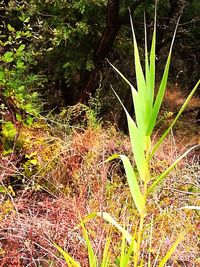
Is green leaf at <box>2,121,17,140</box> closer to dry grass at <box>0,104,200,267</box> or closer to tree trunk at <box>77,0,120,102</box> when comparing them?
dry grass at <box>0,104,200,267</box>

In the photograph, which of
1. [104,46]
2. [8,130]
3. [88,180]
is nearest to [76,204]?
[88,180]

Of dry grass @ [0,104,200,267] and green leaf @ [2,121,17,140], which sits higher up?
green leaf @ [2,121,17,140]

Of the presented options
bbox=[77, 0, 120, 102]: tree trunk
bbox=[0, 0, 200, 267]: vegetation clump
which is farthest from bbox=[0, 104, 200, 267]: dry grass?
bbox=[77, 0, 120, 102]: tree trunk

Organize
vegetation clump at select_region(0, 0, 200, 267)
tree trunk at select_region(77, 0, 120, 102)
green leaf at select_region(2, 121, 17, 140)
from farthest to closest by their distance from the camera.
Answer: tree trunk at select_region(77, 0, 120, 102), green leaf at select_region(2, 121, 17, 140), vegetation clump at select_region(0, 0, 200, 267)

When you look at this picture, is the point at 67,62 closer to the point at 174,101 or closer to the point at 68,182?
the point at 68,182

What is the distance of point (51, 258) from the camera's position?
10.0ft

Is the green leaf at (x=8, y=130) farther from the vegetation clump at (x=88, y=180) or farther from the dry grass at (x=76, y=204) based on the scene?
the dry grass at (x=76, y=204)

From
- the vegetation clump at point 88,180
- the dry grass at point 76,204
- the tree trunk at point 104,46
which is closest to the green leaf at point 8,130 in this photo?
the vegetation clump at point 88,180

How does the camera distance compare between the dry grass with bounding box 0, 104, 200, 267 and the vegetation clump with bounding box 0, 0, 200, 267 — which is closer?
the vegetation clump with bounding box 0, 0, 200, 267

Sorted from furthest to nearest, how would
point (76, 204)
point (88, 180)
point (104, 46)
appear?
point (104, 46), point (88, 180), point (76, 204)

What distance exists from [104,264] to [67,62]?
606cm

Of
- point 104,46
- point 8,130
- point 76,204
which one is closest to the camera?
point 76,204

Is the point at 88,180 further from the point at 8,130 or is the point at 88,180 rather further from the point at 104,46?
the point at 104,46

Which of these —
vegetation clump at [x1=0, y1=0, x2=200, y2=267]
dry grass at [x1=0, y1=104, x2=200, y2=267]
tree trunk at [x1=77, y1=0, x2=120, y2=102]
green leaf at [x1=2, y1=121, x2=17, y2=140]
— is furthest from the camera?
tree trunk at [x1=77, y1=0, x2=120, y2=102]
